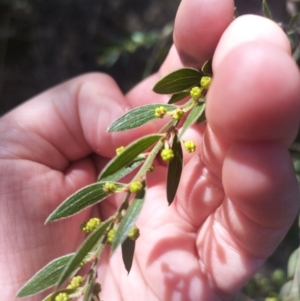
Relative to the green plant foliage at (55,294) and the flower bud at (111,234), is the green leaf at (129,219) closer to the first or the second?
the flower bud at (111,234)

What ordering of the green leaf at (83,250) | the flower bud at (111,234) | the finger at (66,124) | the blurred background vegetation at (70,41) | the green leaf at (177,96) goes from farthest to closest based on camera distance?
1. the blurred background vegetation at (70,41)
2. the finger at (66,124)
3. the green leaf at (177,96)
4. the flower bud at (111,234)
5. the green leaf at (83,250)

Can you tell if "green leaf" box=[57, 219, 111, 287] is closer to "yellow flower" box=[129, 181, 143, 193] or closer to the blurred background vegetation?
"yellow flower" box=[129, 181, 143, 193]

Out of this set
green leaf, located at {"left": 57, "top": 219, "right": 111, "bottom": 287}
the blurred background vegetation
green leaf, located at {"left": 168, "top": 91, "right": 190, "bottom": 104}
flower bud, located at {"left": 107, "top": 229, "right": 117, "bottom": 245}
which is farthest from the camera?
the blurred background vegetation

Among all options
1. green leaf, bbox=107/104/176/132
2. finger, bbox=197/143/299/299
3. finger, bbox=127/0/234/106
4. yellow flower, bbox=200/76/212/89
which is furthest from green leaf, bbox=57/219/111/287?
finger, bbox=127/0/234/106

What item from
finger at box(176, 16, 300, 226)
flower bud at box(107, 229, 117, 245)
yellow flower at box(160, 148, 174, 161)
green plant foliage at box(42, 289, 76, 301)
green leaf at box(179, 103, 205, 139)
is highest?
finger at box(176, 16, 300, 226)

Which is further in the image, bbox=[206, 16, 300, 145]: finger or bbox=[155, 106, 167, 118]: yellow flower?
bbox=[155, 106, 167, 118]: yellow flower

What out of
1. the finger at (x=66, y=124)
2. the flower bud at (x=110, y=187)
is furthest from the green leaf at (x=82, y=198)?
the finger at (x=66, y=124)
